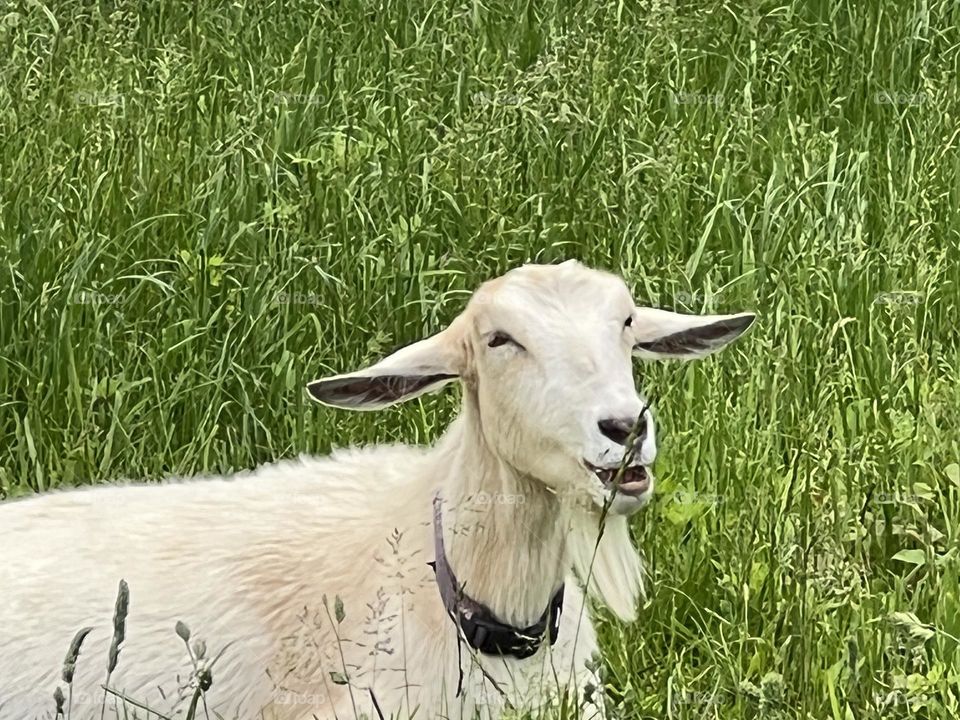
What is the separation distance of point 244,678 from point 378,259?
6.38ft

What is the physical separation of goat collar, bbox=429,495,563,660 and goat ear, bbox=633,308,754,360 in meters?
0.61

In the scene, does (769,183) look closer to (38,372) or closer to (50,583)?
(38,372)

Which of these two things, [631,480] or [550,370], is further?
[550,370]

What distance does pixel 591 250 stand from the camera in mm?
5797

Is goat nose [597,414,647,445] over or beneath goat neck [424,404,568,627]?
over

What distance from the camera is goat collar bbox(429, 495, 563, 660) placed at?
12.0 feet

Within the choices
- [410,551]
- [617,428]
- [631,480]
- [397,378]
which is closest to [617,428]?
[617,428]

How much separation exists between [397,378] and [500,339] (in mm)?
250

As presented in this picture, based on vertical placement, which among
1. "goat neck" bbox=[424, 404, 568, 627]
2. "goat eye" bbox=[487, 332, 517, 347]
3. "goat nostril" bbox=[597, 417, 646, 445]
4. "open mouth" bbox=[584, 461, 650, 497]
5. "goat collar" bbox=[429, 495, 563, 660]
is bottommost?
"goat collar" bbox=[429, 495, 563, 660]

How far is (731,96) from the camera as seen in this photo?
276 inches

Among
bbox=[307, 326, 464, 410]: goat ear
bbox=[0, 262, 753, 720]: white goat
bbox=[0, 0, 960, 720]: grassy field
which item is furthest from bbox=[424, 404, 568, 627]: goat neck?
bbox=[0, 0, 960, 720]: grassy field

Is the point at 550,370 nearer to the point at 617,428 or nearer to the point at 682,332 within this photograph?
the point at 617,428

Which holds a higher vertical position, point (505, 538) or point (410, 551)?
point (505, 538)

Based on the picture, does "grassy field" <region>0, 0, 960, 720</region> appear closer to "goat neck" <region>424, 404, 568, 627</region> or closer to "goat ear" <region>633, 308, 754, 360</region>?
"goat neck" <region>424, 404, 568, 627</region>
